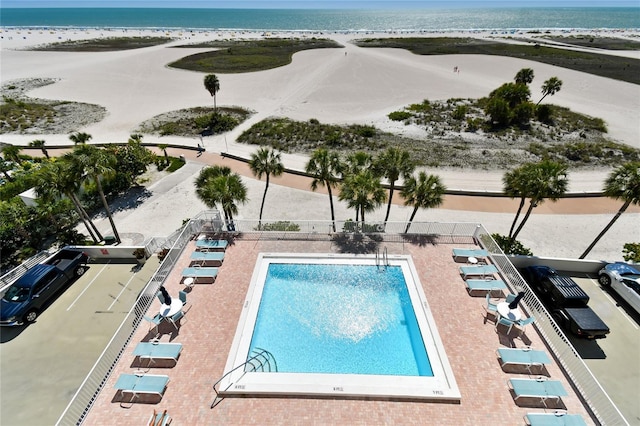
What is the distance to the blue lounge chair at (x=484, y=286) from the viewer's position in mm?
16500

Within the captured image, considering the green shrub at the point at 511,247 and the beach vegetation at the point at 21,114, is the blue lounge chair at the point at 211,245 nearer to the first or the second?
the green shrub at the point at 511,247

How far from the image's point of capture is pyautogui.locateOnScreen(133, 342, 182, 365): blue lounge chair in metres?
13.3

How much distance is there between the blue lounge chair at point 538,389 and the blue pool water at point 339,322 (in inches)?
126

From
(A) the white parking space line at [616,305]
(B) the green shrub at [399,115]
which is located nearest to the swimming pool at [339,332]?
(A) the white parking space line at [616,305]

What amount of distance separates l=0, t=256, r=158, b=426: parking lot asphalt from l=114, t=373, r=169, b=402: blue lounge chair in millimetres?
4327

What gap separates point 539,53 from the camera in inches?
4365

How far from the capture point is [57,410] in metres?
13.7

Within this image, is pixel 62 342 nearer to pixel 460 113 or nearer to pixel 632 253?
pixel 632 253

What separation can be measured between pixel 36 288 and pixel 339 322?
700 inches

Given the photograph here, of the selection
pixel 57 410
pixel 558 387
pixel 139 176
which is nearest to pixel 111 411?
pixel 57 410

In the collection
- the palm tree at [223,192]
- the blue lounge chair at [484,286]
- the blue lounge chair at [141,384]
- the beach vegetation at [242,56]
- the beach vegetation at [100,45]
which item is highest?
the palm tree at [223,192]

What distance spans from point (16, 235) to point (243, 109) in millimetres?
44061

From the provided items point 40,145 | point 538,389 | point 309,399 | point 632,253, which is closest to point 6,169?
point 40,145

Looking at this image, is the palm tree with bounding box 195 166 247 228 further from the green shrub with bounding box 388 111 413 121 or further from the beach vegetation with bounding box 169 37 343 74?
the beach vegetation with bounding box 169 37 343 74
